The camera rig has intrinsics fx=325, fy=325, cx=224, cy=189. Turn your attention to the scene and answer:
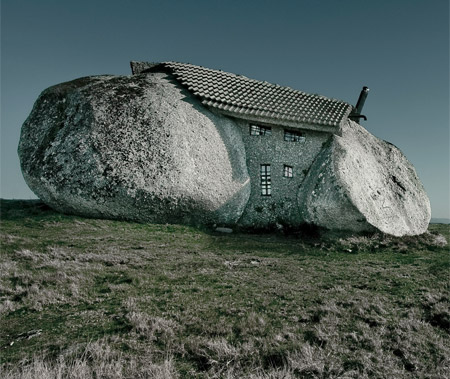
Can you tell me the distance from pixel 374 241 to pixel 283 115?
712 centimetres

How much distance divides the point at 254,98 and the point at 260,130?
1894 mm

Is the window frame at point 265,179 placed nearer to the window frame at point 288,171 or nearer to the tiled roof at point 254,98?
the window frame at point 288,171

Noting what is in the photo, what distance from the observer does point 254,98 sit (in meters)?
17.2

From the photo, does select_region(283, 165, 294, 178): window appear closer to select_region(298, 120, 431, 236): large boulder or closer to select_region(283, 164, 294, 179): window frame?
select_region(283, 164, 294, 179): window frame

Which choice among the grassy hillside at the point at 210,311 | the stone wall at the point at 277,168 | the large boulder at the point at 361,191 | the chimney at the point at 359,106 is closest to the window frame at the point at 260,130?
the stone wall at the point at 277,168

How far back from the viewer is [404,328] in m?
5.22

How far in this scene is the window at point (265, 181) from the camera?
16.1 m

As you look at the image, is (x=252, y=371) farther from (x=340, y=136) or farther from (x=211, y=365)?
(x=340, y=136)

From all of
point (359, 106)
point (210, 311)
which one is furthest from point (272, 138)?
point (210, 311)

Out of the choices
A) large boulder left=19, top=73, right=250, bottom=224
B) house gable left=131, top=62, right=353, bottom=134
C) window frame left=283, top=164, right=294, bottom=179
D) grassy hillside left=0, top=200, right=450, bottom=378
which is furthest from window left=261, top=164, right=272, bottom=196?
grassy hillside left=0, top=200, right=450, bottom=378

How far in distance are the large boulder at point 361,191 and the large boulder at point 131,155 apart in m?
3.38

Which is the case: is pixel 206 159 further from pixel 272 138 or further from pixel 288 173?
pixel 288 173

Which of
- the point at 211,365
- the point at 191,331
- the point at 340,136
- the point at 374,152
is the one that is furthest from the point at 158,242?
the point at 374,152

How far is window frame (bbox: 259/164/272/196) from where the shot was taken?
1608 centimetres
